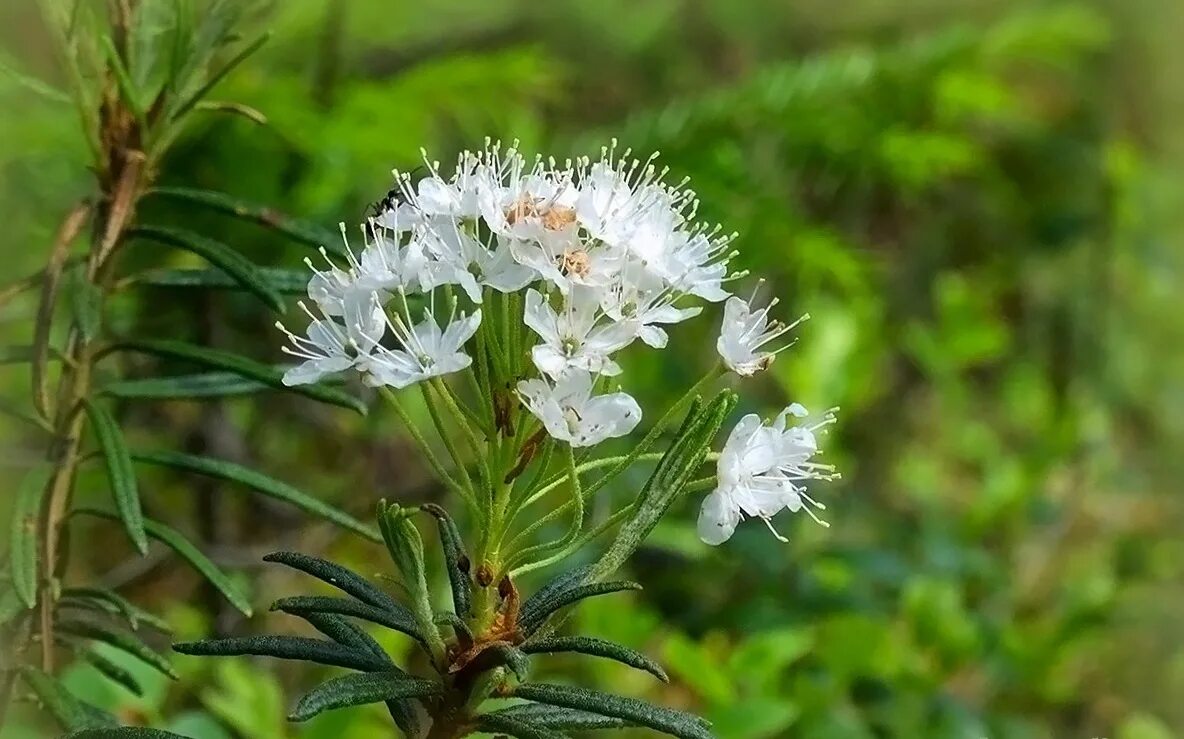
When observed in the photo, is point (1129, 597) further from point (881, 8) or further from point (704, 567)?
point (881, 8)

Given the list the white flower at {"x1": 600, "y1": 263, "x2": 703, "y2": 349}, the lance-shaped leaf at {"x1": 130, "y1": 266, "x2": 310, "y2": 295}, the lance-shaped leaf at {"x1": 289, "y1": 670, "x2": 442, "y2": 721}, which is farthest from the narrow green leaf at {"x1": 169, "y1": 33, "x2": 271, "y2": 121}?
the lance-shaped leaf at {"x1": 289, "y1": 670, "x2": 442, "y2": 721}

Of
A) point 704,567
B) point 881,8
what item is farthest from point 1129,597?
point 881,8

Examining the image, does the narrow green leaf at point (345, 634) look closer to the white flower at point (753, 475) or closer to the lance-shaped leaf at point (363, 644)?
the lance-shaped leaf at point (363, 644)

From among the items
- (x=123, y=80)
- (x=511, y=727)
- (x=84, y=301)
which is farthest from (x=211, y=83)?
(x=511, y=727)

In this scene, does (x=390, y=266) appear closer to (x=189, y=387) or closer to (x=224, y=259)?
(x=224, y=259)

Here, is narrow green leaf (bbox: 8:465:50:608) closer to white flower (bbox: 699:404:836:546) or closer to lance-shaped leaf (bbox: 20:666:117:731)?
lance-shaped leaf (bbox: 20:666:117:731)

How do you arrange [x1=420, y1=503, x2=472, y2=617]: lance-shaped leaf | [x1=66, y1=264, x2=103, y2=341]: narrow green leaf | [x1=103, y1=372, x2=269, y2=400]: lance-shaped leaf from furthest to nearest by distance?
1. [x1=103, y1=372, x2=269, y2=400]: lance-shaped leaf
2. [x1=66, y1=264, x2=103, y2=341]: narrow green leaf
3. [x1=420, y1=503, x2=472, y2=617]: lance-shaped leaf
